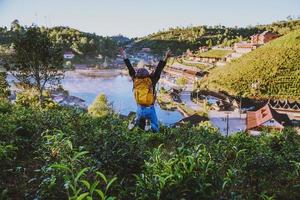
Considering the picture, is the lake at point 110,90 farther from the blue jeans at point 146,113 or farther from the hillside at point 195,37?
the blue jeans at point 146,113

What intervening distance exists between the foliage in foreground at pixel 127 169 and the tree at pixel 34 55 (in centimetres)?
1251

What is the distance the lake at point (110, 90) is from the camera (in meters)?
53.2

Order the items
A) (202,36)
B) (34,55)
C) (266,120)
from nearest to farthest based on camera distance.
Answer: (34,55), (266,120), (202,36)

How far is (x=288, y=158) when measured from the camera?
15.7ft

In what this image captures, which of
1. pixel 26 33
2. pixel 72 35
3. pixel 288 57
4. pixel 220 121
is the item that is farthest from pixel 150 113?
pixel 72 35

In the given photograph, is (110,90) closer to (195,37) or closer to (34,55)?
(34,55)

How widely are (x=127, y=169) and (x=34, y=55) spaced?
14965 mm

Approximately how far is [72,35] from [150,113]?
120 metres

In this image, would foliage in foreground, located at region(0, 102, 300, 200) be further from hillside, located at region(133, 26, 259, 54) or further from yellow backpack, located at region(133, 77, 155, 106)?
hillside, located at region(133, 26, 259, 54)

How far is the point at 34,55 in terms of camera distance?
1789cm

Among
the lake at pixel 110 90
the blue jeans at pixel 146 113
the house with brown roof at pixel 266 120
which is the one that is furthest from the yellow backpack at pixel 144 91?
the lake at pixel 110 90

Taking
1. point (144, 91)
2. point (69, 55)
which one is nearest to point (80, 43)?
point (69, 55)

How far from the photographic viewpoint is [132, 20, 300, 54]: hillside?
4951 inches

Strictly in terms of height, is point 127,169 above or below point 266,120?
above
